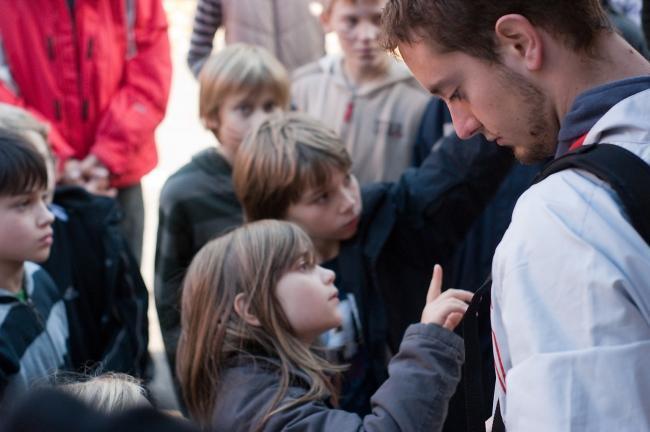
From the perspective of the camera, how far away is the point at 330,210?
3109 mm

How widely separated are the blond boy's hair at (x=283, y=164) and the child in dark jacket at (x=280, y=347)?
16.7 inches

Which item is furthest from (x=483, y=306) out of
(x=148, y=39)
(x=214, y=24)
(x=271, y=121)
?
(x=214, y=24)

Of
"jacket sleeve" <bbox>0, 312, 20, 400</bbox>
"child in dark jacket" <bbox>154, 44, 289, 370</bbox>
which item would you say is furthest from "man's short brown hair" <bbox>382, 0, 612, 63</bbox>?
"child in dark jacket" <bbox>154, 44, 289, 370</bbox>

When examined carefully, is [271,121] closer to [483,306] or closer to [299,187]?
[299,187]

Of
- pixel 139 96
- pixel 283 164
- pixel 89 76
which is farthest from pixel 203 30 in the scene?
pixel 283 164

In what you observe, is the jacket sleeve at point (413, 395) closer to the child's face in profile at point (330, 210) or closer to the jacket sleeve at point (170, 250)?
the child's face in profile at point (330, 210)

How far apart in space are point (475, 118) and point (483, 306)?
13.8 inches

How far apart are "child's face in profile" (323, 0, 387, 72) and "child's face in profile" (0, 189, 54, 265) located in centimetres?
159

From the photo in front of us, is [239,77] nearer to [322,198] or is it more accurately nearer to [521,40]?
[322,198]

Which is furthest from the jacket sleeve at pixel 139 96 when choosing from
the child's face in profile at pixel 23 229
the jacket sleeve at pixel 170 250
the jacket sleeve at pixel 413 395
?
the jacket sleeve at pixel 413 395

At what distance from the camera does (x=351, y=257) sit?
122 inches

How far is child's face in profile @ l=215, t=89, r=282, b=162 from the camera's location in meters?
3.92

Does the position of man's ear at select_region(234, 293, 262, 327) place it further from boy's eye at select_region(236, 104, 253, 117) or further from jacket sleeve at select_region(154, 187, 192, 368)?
boy's eye at select_region(236, 104, 253, 117)

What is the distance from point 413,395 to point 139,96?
2.64 meters
